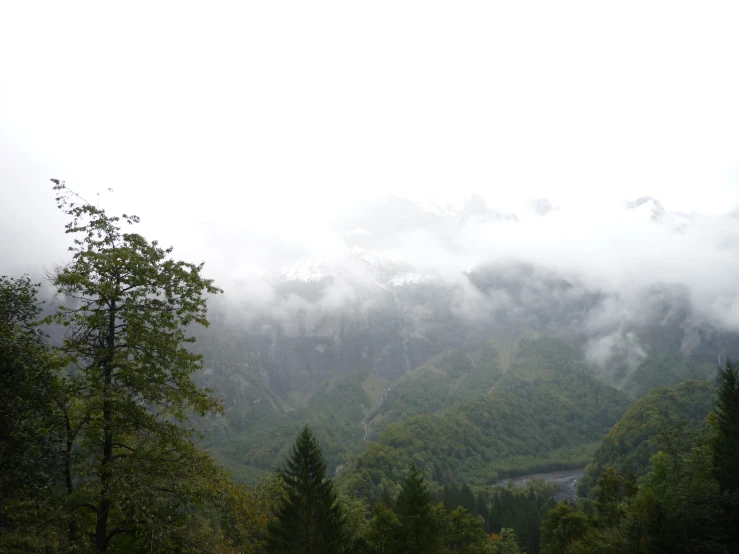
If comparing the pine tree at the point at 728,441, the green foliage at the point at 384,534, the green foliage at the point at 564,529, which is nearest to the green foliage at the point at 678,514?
the pine tree at the point at 728,441

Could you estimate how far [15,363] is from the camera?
14961mm

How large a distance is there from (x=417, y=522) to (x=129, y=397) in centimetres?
3811

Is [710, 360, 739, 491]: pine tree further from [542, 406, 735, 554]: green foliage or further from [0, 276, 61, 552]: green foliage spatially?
[0, 276, 61, 552]: green foliage

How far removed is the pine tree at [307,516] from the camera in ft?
127

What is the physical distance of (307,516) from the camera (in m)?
40.4

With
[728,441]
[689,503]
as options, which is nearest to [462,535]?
[689,503]

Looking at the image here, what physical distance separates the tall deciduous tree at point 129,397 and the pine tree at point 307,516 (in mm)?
25804

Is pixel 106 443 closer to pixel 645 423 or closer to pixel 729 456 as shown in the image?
pixel 729 456

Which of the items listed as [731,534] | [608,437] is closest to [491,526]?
[731,534]

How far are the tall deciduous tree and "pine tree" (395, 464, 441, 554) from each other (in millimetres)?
33693

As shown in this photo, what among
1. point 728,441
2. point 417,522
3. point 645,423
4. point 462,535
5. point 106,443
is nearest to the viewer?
point 106,443

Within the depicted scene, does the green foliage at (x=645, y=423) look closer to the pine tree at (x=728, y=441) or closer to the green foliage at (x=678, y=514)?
the green foliage at (x=678, y=514)

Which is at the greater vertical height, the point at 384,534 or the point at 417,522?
the point at 417,522

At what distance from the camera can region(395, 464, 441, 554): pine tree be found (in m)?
43.5
